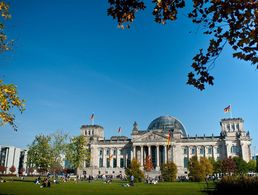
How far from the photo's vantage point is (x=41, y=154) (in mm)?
69688

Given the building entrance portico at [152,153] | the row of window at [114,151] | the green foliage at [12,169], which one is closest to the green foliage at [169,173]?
the building entrance portico at [152,153]

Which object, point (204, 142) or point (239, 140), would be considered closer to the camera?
point (239, 140)

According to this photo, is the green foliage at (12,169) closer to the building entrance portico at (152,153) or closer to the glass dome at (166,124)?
the building entrance portico at (152,153)

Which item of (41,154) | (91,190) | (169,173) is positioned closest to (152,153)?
(169,173)

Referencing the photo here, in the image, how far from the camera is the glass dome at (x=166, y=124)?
418 feet

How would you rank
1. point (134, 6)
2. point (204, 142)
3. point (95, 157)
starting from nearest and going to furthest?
point (134, 6), point (204, 142), point (95, 157)

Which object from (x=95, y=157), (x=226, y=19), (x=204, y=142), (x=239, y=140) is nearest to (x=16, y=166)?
(x=95, y=157)

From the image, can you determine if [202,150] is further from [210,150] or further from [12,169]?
[12,169]

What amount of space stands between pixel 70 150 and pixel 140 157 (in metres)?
40.7

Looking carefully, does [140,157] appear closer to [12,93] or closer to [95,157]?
[95,157]

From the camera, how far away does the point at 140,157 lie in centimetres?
11669

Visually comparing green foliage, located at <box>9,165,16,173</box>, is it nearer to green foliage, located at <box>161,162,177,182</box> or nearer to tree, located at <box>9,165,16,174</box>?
tree, located at <box>9,165,16,174</box>

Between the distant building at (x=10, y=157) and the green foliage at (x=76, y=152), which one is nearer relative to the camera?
the green foliage at (x=76, y=152)

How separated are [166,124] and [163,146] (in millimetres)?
16780
